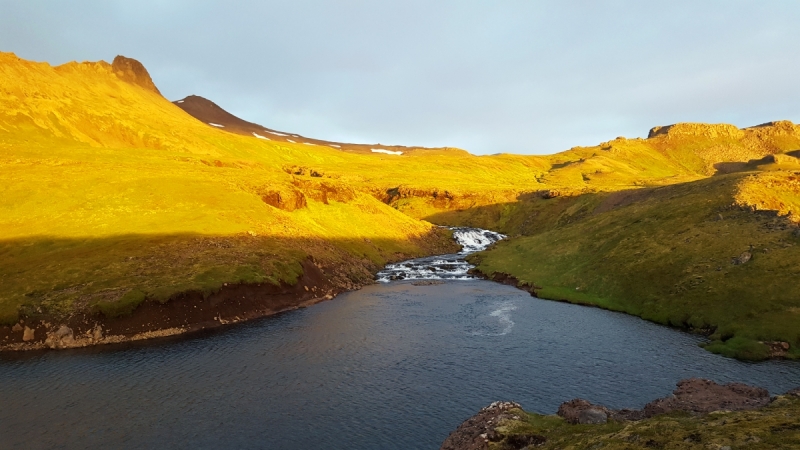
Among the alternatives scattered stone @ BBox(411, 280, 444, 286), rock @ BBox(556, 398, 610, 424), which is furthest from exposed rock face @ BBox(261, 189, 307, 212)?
rock @ BBox(556, 398, 610, 424)

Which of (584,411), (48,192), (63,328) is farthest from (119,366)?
(48,192)

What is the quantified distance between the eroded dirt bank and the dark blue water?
340 cm

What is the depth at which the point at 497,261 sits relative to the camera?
10412cm

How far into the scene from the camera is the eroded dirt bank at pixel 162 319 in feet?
171

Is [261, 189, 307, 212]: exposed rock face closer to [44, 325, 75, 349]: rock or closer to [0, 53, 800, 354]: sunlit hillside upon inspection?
[0, 53, 800, 354]: sunlit hillside

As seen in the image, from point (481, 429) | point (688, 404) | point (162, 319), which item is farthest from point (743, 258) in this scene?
point (162, 319)

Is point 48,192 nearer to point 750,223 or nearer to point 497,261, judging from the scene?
point 497,261

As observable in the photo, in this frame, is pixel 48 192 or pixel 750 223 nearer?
pixel 750 223

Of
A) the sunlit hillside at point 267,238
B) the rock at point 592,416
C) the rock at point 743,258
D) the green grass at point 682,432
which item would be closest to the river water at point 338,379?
the rock at point 592,416

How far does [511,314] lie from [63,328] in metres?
57.7

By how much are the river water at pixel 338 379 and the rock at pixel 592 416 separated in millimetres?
6055

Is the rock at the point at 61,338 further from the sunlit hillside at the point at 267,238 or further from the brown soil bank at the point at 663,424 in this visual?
the brown soil bank at the point at 663,424

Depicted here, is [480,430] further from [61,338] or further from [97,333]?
[61,338]

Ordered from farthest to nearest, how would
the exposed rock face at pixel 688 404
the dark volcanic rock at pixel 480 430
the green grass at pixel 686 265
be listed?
the green grass at pixel 686 265
the exposed rock face at pixel 688 404
the dark volcanic rock at pixel 480 430
